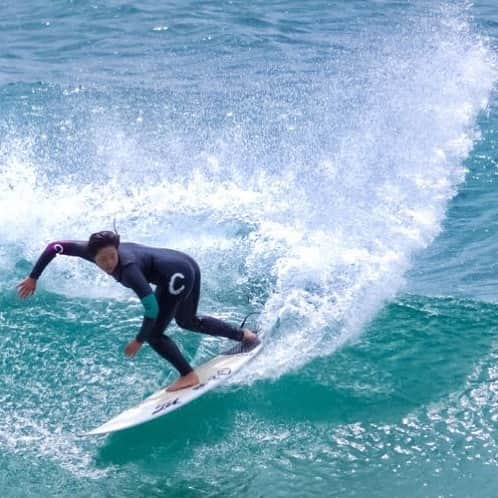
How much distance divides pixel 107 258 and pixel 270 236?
4.52m

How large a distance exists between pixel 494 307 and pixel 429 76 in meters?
7.61

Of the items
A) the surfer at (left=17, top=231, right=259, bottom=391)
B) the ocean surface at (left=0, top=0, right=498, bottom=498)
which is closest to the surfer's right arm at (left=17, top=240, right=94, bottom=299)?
the surfer at (left=17, top=231, right=259, bottom=391)

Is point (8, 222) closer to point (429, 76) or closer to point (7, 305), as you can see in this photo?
point (7, 305)

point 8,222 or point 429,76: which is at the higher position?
point 429,76

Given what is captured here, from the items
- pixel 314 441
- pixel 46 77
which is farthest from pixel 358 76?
pixel 314 441

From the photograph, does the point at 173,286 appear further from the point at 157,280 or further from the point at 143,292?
the point at 143,292

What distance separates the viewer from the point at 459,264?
12.0m

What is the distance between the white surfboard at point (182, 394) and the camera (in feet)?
27.5

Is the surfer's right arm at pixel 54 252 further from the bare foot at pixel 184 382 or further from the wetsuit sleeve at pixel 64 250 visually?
the bare foot at pixel 184 382

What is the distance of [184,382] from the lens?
8.85m

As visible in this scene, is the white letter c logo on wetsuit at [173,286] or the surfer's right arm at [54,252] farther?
the white letter c logo on wetsuit at [173,286]

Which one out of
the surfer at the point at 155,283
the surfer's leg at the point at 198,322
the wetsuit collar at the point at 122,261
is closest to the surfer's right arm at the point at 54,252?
the surfer at the point at 155,283

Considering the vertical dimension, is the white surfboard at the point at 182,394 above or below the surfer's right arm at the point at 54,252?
below

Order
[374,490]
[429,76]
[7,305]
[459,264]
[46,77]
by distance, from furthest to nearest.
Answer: [46,77], [429,76], [459,264], [7,305], [374,490]
